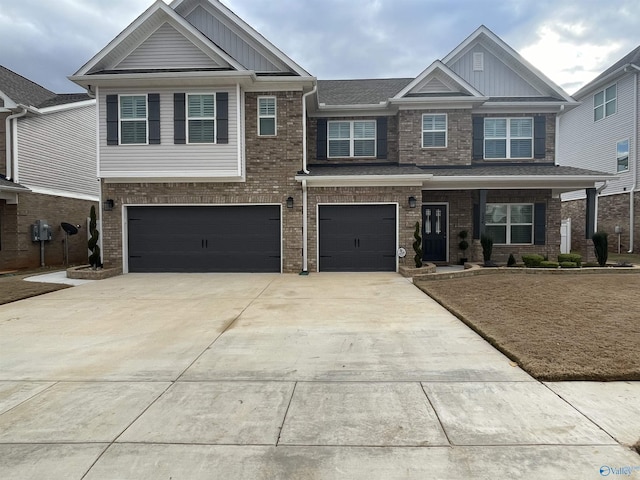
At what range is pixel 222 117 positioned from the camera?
11922mm

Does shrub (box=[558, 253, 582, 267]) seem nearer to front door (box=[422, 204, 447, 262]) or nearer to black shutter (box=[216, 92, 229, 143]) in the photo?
front door (box=[422, 204, 447, 262])

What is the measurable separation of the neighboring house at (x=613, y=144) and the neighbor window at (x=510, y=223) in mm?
4756

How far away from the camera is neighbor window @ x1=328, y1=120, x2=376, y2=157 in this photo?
47.5 feet

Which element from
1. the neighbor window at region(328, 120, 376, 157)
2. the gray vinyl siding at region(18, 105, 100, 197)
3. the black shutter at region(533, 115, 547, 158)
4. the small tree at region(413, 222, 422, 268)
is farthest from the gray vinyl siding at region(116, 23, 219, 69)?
the black shutter at region(533, 115, 547, 158)

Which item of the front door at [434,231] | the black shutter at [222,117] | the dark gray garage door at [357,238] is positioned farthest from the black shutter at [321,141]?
the front door at [434,231]

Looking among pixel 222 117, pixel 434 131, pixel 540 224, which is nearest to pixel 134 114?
pixel 222 117

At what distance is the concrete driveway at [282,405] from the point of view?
2.65 m

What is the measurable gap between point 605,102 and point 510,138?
942 centimetres

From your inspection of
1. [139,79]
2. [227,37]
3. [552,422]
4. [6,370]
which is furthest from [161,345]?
[227,37]

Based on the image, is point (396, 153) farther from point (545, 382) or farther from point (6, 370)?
point (6, 370)

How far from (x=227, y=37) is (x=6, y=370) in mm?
11786

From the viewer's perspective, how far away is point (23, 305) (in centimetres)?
803

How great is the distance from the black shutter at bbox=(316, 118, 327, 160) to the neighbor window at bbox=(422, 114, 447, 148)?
11.5ft

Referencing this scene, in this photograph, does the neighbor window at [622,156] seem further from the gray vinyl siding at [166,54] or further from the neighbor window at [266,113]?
the gray vinyl siding at [166,54]
